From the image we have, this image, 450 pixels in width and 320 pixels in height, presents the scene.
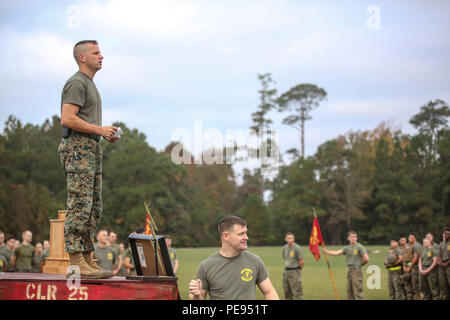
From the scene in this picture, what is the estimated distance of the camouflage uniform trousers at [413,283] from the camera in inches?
760

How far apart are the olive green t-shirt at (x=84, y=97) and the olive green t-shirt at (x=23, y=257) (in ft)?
40.8

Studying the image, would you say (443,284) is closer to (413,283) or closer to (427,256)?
(427,256)

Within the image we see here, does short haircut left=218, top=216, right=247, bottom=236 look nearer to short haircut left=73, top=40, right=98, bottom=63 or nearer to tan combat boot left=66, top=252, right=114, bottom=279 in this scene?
tan combat boot left=66, top=252, right=114, bottom=279

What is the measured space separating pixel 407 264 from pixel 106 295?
17.4 meters

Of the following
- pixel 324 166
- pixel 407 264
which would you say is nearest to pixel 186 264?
pixel 407 264

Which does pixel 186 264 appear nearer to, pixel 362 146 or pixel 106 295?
pixel 106 295

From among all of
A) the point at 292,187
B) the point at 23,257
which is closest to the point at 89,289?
the point at 23,257

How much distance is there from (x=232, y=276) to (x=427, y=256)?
14.9m

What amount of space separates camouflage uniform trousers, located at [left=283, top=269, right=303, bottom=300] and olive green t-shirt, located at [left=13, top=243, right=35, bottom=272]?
8224mm

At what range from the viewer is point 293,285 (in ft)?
59.7

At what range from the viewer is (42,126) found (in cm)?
6794

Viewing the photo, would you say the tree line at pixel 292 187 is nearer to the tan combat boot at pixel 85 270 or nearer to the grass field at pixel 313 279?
the grass field at pixel 313 279

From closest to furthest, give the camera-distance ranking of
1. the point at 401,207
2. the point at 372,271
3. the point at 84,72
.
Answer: the point at 84,72
the point at 372,271
the point at 401,207
